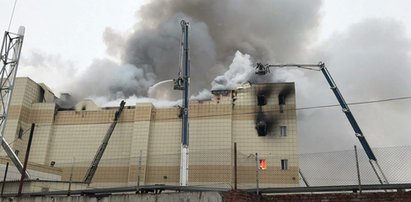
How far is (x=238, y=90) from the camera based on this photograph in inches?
1868

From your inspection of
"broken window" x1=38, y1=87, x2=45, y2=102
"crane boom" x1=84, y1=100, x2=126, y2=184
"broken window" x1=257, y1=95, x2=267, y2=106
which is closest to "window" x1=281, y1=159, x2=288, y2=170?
"broken window" x1=257, y1=95, x2=267, y2=106

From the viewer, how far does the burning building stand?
43094 mm

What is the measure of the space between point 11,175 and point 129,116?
15.8 meters

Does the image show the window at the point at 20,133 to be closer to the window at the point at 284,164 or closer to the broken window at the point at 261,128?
the broken window at the point at 261,128

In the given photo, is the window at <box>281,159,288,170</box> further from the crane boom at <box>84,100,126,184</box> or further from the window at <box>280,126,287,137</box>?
the crane boom at <box>84,100,126,184</box>

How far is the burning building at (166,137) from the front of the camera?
43.1 m

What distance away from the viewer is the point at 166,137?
47000 millimetres

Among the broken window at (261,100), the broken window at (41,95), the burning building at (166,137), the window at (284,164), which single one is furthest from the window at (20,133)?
the window at (284,164)

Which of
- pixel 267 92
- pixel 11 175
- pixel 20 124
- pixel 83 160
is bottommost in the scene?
pixel 11 175

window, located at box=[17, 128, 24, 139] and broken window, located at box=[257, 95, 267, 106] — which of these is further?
window, located at box=[17, 128, 24, 139]

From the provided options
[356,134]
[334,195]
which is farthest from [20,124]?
[334,195]

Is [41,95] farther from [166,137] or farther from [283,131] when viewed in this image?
[283,131]

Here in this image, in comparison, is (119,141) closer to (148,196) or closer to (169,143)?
(169,143)

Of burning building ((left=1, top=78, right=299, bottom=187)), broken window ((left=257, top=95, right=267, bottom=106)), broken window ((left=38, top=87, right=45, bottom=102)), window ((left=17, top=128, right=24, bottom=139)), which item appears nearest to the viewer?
burning building ((left=1, top=78, right=299, bottom=187))
